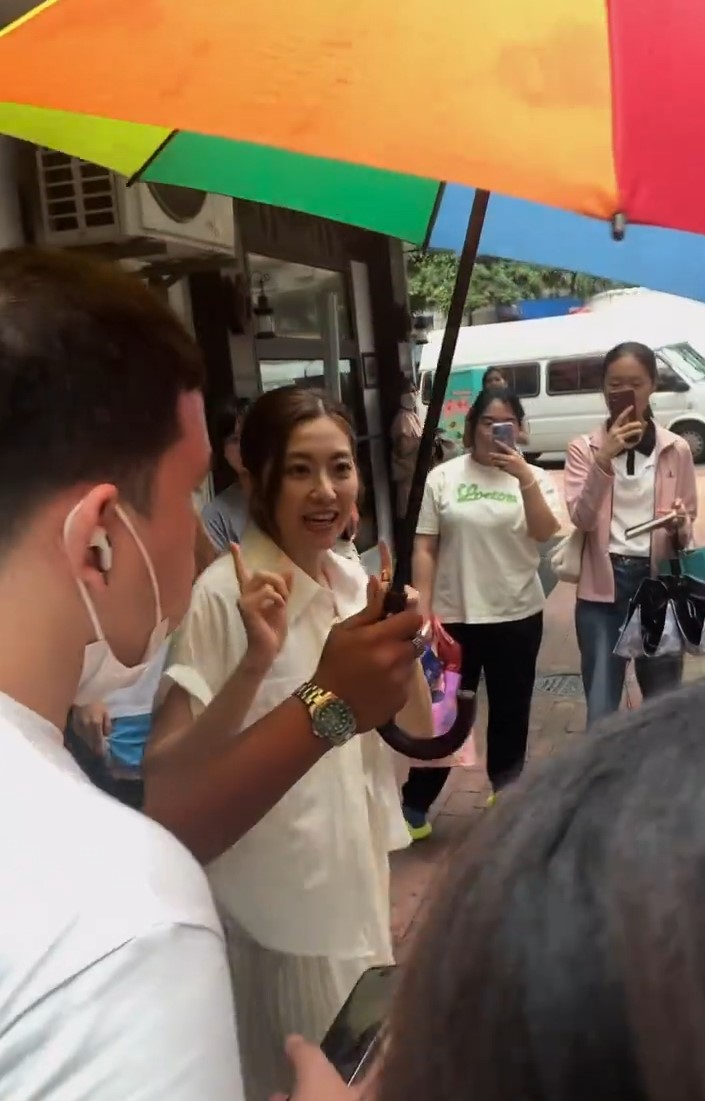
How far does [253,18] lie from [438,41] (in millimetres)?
270

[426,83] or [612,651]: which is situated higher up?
[426,83]

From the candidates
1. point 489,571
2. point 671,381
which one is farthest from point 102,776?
point 671,381

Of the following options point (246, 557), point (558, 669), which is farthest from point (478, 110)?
point (558, 669)

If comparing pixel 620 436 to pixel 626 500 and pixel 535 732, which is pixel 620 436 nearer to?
pixel 626 500

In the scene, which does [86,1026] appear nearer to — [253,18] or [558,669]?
[253,18]

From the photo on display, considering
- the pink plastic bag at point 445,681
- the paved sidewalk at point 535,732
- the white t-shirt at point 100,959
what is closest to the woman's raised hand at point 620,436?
the paved sidewalk at point 535,732

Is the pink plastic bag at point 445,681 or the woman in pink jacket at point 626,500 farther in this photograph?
the woman in pink jacket at point 626,500

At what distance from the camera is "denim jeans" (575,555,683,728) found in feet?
14.2

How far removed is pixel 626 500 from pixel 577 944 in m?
3.99

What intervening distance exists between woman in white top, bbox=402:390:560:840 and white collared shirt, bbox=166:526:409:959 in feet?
7.84

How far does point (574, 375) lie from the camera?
60.6 ft

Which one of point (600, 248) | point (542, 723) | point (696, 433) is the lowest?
point (696, 433)

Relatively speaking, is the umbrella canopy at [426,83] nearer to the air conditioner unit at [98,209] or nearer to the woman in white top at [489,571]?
the air conditioner unit at [98,209]

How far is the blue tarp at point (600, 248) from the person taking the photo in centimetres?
242
